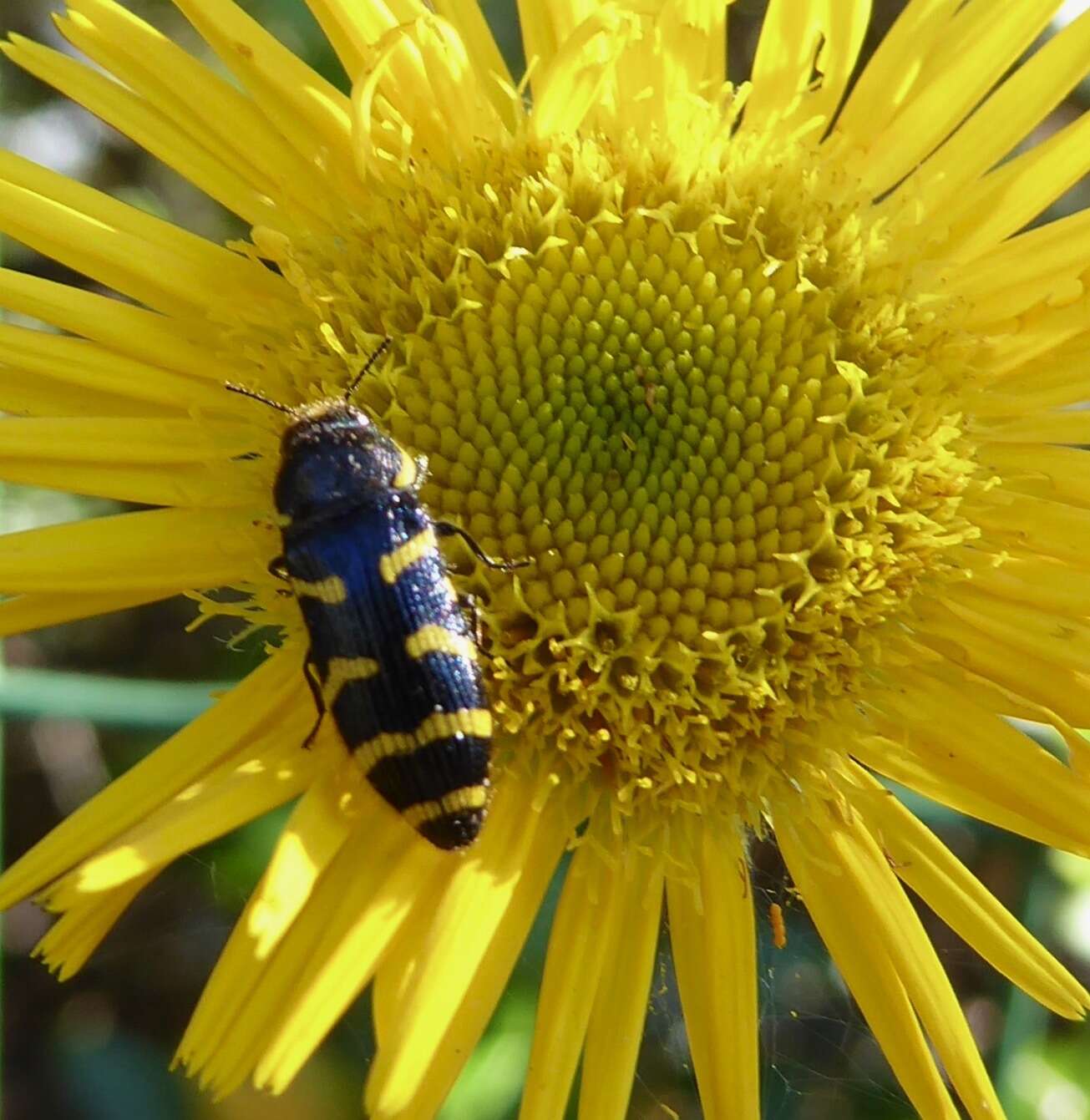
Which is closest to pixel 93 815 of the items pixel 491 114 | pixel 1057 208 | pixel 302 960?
pixel 302 960

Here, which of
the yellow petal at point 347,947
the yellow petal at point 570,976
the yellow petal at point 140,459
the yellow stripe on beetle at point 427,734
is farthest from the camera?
the yellow petal at point 140,459

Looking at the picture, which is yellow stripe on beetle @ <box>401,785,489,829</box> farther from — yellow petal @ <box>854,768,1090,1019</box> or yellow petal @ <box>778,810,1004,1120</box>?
yellow petal @ <box>854,768,1090,1019</box>

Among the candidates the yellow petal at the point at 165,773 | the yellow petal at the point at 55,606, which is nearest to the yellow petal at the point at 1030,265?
the yellow petal at the point at 165,773

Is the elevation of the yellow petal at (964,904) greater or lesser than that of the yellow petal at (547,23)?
lesser

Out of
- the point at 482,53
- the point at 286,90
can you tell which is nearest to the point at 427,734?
the point at 286,90

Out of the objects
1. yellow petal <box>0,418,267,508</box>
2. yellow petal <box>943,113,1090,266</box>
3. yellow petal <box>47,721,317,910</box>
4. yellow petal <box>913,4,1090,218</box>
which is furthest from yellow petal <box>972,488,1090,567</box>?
yellow petal <box>0,418,267,508</box>

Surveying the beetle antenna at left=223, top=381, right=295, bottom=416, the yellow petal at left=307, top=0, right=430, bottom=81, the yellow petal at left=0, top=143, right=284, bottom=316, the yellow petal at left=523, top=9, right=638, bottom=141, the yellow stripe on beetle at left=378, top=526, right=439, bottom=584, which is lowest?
the yellow stripe on beetle at left=378, top=526, right=439, bottom=584

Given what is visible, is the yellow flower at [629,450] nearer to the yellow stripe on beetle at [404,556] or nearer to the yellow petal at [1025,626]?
the yellow petal at [1025,626]
